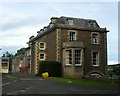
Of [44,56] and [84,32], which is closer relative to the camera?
[84,32]

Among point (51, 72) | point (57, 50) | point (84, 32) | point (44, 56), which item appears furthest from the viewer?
point (44, 56)

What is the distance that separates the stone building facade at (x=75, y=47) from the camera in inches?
1612

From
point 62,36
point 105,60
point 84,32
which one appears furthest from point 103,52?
point 62,36

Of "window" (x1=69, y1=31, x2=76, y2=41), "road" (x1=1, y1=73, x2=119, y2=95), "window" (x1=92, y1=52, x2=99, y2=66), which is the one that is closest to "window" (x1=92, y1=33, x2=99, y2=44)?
"window" (x1=92, y1=52, x2=99, y2=66)

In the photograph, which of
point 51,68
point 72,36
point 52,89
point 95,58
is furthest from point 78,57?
point 52,89

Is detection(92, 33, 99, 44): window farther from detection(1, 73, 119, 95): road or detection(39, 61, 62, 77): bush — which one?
detection(1, 73, 119, 95): road

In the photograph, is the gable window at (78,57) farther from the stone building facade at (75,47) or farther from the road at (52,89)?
the road at (52,89)

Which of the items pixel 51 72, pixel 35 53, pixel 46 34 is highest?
pixel 46 34

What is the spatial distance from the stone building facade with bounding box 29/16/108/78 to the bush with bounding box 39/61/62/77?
2.73ft

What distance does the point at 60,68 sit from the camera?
136 feet

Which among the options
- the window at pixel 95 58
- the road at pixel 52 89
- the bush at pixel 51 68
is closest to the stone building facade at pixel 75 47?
the window at pixel 95 58

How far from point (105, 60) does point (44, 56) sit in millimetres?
10824

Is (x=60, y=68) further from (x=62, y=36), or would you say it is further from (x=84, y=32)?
(x=84, y=32)

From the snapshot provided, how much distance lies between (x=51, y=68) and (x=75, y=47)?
475 centimetres
